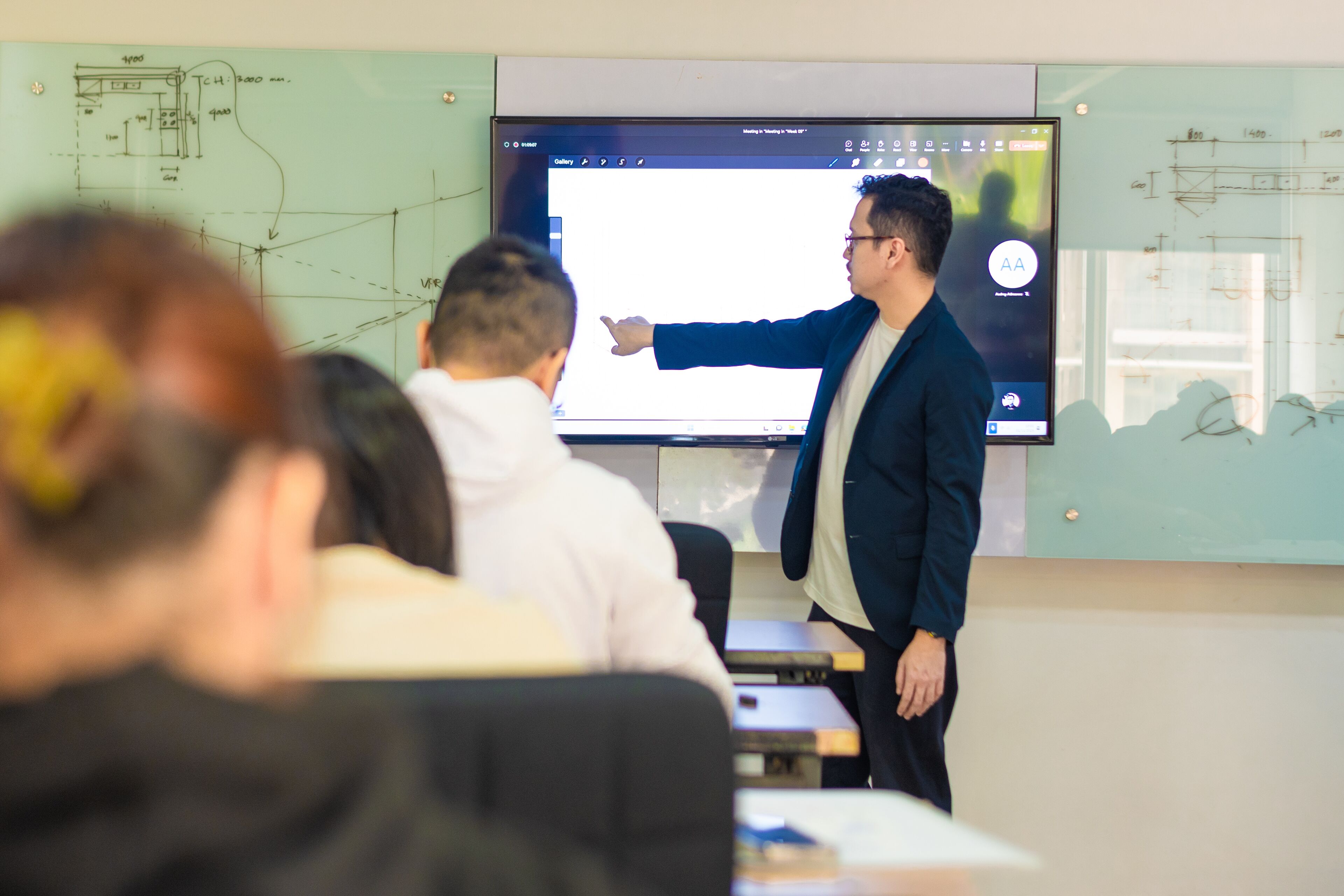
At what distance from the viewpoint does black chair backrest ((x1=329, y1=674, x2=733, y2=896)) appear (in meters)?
0.60

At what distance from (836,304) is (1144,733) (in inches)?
61.0

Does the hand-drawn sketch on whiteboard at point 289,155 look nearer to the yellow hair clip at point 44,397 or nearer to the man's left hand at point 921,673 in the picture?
the man's left hand at point 921,673

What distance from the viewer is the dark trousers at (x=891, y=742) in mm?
2195

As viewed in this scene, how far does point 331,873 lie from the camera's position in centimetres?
34

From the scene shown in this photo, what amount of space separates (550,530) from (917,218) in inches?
57.9

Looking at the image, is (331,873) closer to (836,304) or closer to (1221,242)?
(836,304)

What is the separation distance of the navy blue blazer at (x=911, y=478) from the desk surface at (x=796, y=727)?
2.22ft

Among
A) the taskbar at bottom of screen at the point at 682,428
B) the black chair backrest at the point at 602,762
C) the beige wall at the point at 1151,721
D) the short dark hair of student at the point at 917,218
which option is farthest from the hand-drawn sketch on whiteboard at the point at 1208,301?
the black chair backrest at the point at 602,762

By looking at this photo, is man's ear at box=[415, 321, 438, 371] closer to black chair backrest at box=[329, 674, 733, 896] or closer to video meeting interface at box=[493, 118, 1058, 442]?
black chair backrest at box=[329, 674, 733, 896]

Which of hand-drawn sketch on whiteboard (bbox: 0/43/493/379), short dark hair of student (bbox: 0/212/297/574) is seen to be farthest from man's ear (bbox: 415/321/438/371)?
hand-drawn sketch on whiteboard (bbox: 0/43/493/379)

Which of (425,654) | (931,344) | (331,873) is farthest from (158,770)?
(931,344)

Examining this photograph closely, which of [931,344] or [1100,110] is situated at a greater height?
[1100,110]

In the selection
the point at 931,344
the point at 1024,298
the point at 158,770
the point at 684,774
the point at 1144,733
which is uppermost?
the point at 1024,298

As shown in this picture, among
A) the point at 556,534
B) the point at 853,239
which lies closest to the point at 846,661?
the point at 556,534
